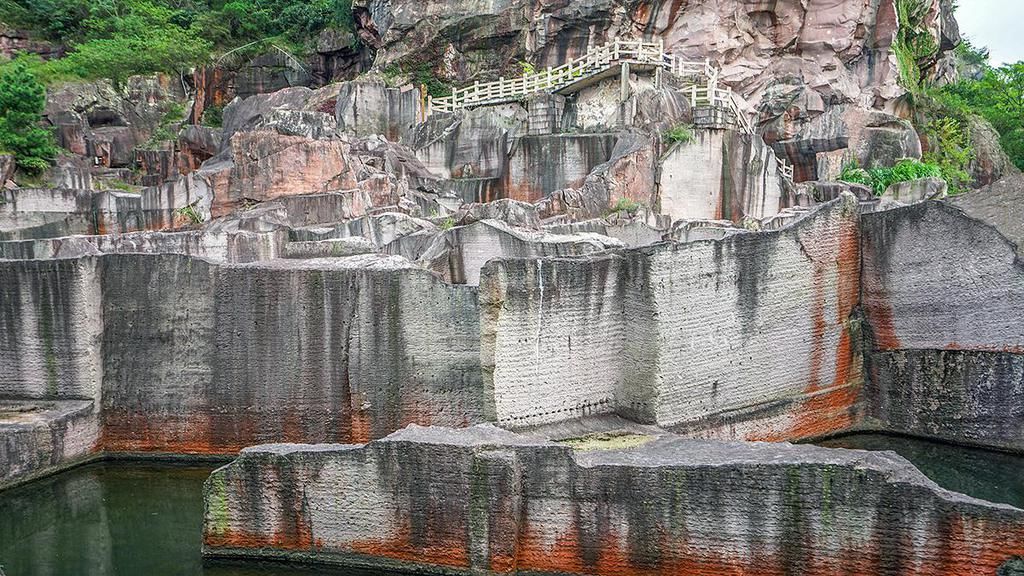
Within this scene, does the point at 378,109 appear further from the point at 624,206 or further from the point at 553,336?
the point at 553,336

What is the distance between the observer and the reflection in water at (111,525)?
28.1 ft

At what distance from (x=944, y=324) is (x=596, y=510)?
6045 millimetres

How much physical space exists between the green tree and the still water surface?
1615cm

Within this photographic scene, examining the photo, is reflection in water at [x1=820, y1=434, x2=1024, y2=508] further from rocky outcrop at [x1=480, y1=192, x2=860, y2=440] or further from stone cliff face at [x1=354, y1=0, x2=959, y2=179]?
stone cliff face at [x1=354, y1=0, x2=959, y2=179]

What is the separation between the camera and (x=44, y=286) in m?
10.9

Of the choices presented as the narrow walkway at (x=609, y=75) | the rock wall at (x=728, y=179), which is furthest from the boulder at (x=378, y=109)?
the rock wall at (x=728, y=179)

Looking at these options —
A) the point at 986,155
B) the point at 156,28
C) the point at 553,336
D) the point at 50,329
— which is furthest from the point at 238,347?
the point at 156,28

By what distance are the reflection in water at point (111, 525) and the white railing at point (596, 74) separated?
1663 cm

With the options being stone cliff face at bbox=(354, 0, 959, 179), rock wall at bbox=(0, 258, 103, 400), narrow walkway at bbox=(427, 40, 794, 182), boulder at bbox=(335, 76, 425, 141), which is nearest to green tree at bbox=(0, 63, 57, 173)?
boulder at bbox=(335, 76, 425, 141)

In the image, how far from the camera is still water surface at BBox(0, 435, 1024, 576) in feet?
28.3

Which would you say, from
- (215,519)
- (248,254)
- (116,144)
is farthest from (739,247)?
(116,144)

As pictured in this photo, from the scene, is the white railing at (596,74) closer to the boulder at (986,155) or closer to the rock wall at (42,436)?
Result: the boulder at (986,155)

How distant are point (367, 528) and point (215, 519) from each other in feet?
4.90

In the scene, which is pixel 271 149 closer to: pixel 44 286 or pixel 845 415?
pixel 44 286
